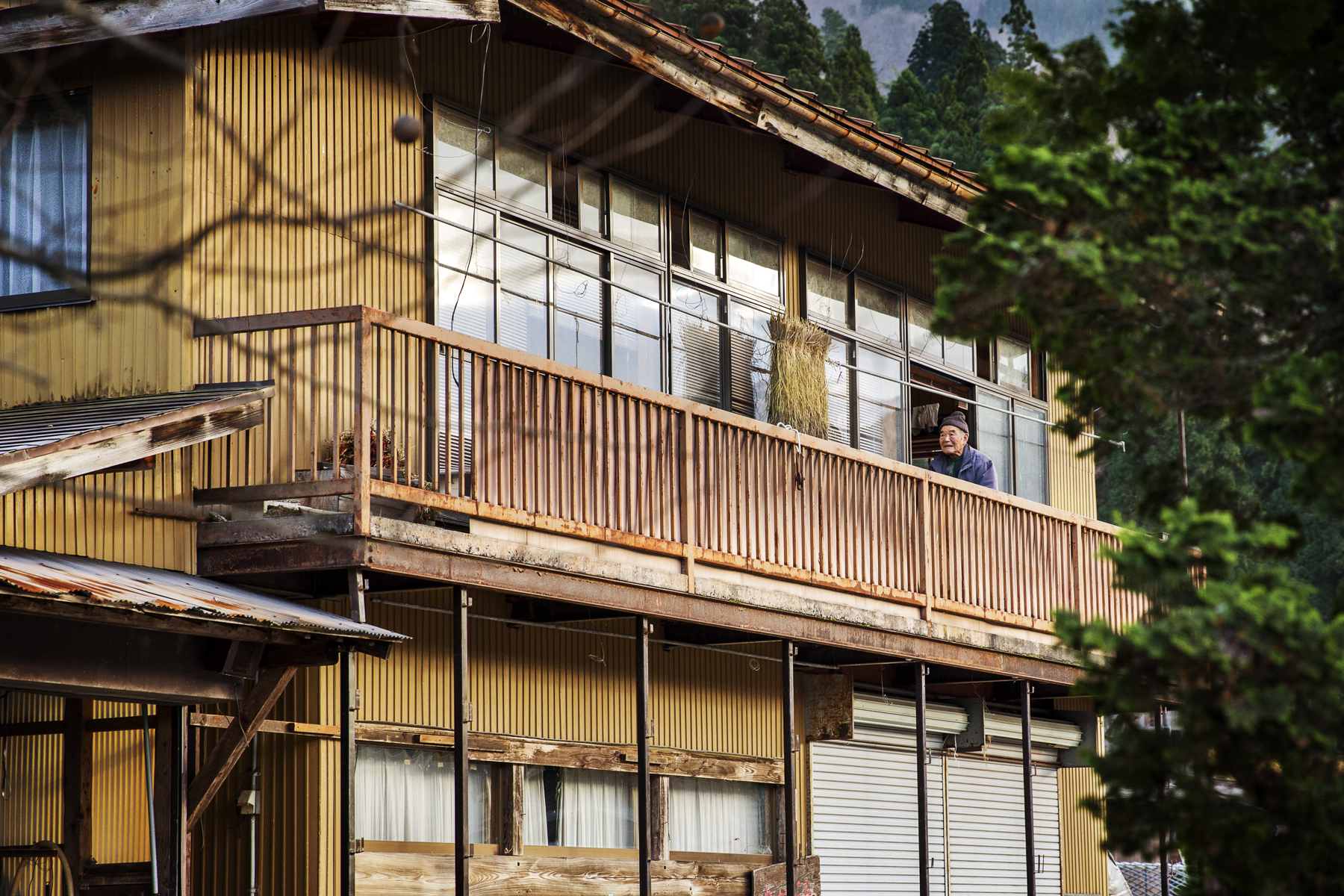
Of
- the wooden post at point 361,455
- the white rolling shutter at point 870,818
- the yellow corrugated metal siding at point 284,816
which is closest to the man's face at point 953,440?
the white rolling shutter at point 870,818

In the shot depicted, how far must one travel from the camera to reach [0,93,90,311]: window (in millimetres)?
9820

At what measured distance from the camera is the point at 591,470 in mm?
10195

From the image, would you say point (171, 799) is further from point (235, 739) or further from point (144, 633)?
point (144, 633)

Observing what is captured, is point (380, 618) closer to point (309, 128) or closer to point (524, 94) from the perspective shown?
point (309, 128)

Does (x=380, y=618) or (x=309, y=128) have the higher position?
(x=309, y=128)

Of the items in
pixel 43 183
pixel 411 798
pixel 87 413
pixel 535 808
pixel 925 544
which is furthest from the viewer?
pixel 925 544

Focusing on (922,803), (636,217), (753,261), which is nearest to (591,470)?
(636,217)

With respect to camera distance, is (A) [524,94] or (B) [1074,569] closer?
(A) [524,94]

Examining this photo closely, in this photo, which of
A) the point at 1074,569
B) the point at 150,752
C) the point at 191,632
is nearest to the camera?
the point at 191,632

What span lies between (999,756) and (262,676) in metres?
10.4

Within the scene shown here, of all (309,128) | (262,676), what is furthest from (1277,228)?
(309,128)

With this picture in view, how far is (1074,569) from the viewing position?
14.6 m

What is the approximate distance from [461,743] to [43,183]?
4.04 metres

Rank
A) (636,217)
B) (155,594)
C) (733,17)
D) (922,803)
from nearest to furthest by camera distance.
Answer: (155,594) < (922,803) < (636,217) < (733,17)
